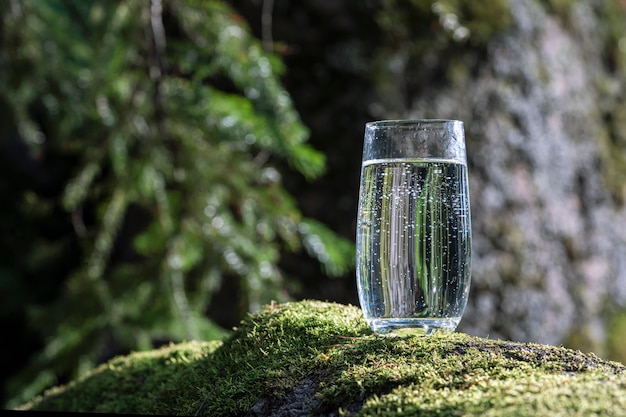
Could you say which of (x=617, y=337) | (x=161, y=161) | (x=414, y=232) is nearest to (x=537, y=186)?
(x=617, y=337)

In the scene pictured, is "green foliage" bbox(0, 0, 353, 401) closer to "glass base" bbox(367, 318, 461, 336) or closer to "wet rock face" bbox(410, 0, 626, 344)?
"wet rock face" bbox(410, 0, 626, 344)

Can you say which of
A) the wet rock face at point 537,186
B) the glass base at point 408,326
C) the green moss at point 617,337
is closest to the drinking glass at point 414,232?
the glass base at point 408,326

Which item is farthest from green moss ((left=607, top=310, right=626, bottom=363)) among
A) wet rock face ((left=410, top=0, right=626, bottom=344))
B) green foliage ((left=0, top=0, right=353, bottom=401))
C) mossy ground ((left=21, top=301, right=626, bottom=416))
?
mossy ground ((left=21, top=301, right=626, bottom=416))

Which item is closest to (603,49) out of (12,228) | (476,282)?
(476,282)

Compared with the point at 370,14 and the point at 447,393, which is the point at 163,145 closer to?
the point at 370,14

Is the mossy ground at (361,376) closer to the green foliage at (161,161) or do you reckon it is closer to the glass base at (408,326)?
the glass base at (408,326)

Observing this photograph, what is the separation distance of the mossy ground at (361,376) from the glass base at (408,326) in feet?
0.10

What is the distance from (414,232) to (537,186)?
290cm

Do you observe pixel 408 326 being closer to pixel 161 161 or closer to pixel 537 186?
pixel 161 161

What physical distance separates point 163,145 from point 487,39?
2.04m

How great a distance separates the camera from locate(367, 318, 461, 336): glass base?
58.1 inches

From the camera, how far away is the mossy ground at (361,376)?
1092 millimetres

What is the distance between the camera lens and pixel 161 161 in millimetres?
2846

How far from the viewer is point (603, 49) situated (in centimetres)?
491
